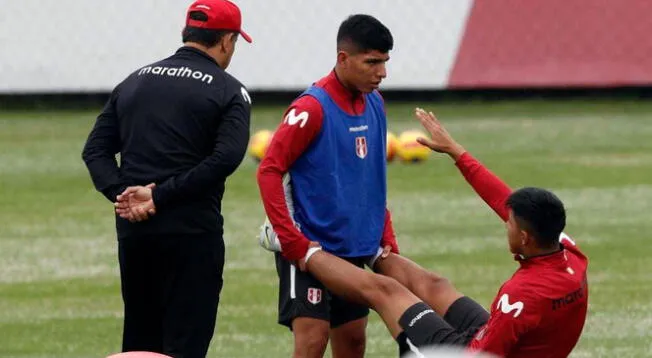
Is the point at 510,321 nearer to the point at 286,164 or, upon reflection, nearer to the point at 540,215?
the point at 540,215

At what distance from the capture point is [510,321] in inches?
298

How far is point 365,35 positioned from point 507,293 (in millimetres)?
1624

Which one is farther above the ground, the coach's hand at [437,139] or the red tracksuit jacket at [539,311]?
the coach's hand at [437,139]

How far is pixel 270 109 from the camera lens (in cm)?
2909

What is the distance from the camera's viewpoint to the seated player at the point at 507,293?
7613 mm

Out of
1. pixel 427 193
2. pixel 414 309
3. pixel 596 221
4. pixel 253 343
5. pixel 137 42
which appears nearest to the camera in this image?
pixel 414 309

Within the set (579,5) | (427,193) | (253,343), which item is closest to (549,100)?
(579,5)

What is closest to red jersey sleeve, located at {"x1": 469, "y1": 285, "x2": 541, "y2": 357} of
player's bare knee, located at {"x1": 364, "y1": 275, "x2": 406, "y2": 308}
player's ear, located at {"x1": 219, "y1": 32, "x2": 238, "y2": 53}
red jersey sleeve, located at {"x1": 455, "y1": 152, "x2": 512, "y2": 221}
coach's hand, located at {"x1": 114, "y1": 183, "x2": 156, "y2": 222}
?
player's bare knee, located at {"x1": 364, "y1": 275, "x2": 406, "y2": 308}

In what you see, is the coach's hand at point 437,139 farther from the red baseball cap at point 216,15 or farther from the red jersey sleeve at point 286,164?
the red baseball cap at point 216,15

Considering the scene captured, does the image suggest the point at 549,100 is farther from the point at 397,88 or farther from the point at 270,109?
the point at 270,109

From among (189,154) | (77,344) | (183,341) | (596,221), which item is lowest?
(596,221)

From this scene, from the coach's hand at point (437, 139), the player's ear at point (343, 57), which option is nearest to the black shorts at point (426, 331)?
the coach's hand at point (437, 139)

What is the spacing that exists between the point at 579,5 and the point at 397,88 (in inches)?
141

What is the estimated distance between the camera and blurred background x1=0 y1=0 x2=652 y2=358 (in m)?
12.4
